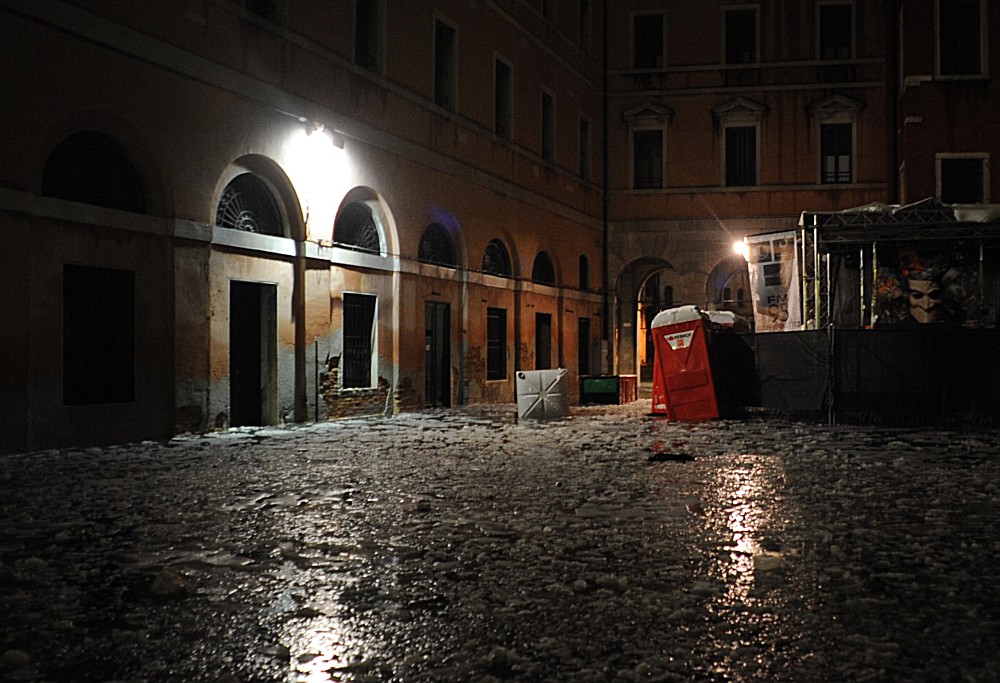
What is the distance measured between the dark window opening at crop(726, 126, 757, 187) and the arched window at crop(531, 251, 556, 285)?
7.32 meters

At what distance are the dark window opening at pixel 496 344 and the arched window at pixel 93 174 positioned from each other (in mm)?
10856

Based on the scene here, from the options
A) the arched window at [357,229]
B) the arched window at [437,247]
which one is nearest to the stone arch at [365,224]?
the arched window at [357,229]

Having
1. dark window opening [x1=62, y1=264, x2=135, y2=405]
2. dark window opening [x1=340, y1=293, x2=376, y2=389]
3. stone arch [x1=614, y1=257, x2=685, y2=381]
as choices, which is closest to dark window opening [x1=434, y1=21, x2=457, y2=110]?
dark window opening [x1=340, y1=293, x2=376, y2=389]

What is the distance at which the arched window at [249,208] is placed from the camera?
14.2 metres

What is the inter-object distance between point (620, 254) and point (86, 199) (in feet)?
65.5

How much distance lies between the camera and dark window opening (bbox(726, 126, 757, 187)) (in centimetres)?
2933

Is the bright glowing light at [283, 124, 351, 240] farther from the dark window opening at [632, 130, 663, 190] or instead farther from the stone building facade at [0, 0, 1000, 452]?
the dark window opening at [632, 130, 663, 190]

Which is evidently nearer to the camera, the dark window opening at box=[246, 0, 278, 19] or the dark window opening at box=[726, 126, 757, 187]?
the dark window opening at box=[246, 0, 278, 19]

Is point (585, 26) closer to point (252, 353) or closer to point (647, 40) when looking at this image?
point (647, 40)

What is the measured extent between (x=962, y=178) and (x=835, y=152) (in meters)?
6.62

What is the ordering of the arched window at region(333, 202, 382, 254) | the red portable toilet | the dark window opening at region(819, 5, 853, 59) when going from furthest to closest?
1. the dark window opening at region(819, 5, 853, 59)
2. the arched window at region(333, 202, 382, 254)
3. the red portable toilet

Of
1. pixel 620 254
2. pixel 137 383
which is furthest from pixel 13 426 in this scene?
pixel 620 254

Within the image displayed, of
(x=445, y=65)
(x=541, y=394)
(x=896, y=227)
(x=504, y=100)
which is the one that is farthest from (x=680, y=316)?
(x=504, y=100)

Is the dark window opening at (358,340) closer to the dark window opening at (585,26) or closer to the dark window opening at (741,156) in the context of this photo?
the dark window opening at (585,26)
